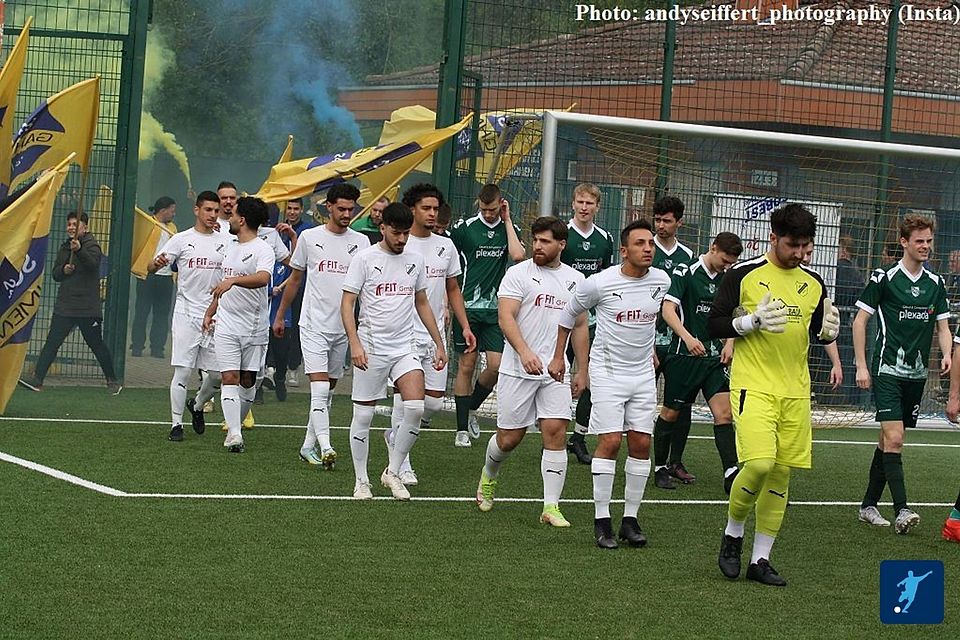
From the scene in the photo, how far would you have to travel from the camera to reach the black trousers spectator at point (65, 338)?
15.7 metres

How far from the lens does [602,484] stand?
8.73 metres

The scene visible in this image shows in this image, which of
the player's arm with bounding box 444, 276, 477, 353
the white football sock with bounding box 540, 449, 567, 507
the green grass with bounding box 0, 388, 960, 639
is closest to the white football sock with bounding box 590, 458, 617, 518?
the green grass with bounding box 0, 388, 960, 639

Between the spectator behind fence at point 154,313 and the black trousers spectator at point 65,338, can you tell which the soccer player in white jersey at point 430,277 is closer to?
the black trousers spectator at point 65,338

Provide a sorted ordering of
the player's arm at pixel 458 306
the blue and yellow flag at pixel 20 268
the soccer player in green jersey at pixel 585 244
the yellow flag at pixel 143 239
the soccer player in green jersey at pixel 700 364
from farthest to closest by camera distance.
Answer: the yellow flag at pixel 143 239 < the blue and yellow flag at pixel 20 268 < the soccer player in green jersey at pixel 585 244 < the soccer player in green jersey at pixel 700 364 < the player's arm at pixel 458 306

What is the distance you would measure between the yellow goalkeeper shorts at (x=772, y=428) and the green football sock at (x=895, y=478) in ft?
7.04

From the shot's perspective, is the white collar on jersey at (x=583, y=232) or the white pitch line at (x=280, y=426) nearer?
the white collar on jersey at (x=583, y=232)

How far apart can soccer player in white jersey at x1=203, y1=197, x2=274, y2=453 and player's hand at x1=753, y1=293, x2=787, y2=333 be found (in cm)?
500

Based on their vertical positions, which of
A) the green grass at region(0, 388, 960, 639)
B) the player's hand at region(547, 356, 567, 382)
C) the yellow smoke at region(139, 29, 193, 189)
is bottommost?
the green grass at region(0, 388, 960, 639)

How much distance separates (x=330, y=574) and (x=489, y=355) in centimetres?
537

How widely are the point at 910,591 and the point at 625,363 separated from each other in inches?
142

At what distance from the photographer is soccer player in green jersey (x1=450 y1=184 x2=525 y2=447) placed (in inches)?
504

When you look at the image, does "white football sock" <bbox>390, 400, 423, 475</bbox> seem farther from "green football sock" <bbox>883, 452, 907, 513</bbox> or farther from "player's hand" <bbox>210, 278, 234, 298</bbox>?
"green football sock" <bbox>883, 452, 907, 513</bbox>
